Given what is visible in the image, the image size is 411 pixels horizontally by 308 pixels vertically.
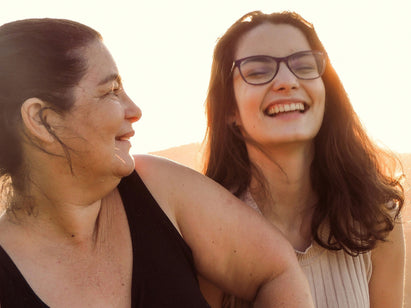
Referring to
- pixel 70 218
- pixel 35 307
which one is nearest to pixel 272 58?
pixel 70 218

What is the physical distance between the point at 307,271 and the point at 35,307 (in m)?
1.42

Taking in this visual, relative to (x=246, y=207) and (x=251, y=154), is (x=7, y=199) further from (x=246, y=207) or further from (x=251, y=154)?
(x=251, y=154)

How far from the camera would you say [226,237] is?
2.49 meters

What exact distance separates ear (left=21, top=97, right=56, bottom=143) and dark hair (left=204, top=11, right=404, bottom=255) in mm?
1176

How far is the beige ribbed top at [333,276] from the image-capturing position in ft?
9.55

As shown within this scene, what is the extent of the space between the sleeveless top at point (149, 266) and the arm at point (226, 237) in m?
0.06

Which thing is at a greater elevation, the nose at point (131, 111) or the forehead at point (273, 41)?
the forehead at point (273, 41)

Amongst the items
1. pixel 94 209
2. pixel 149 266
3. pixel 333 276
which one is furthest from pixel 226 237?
pixel 333 276

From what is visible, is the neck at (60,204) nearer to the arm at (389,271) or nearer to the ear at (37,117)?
the ear at (37,117)

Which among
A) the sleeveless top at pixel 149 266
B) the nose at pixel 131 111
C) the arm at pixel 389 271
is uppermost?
the nose at pixel 131 111

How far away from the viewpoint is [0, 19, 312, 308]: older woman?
217 centimetres

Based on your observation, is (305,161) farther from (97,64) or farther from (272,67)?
(97,64)

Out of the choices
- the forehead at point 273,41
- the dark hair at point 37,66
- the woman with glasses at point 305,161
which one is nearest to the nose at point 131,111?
the dark hair at point 37,66

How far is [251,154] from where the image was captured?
309cm
